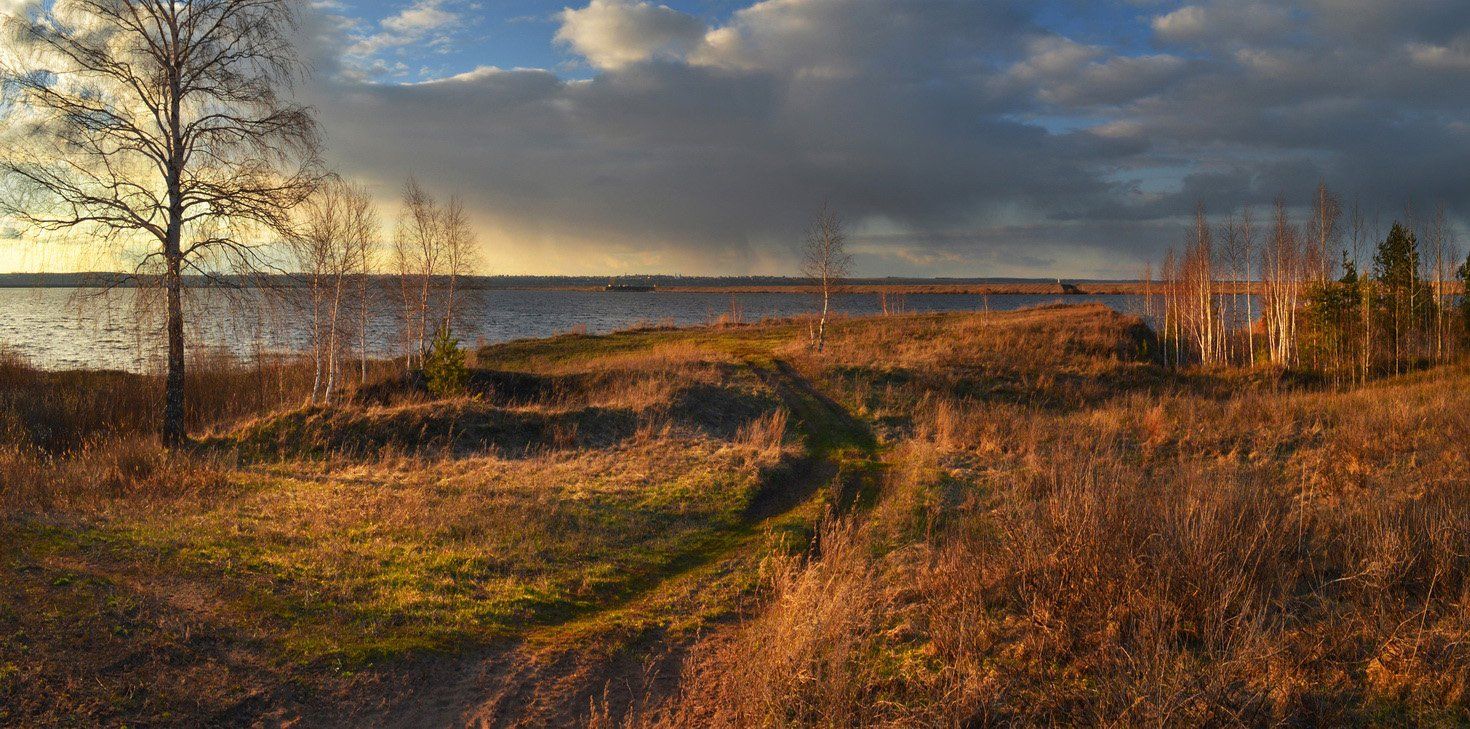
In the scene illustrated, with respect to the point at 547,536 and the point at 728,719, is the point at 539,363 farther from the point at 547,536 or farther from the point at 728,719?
the point at 728,719

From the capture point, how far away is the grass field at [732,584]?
204 inches

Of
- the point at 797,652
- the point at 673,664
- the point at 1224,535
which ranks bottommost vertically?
the point at 673,664

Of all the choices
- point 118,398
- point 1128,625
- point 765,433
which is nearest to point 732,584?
point 1128,625

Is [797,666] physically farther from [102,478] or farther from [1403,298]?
[1403,298]

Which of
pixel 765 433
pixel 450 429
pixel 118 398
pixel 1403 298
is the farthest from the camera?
pixel 1403 298

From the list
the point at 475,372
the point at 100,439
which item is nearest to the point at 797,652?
the point at 100,439

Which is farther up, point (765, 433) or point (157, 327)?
point (157, 327)

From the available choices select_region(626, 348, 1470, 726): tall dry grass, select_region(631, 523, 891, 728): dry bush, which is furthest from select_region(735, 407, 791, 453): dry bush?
select_region(631, 523, 891, 728): dry bush

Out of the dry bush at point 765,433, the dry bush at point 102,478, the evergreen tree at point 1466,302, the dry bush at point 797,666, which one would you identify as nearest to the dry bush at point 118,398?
the dry bush at point 102,478

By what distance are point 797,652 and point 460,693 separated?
2767 mm

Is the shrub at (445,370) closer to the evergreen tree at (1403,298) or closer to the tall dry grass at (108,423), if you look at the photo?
the tall dry grass at (108,423)

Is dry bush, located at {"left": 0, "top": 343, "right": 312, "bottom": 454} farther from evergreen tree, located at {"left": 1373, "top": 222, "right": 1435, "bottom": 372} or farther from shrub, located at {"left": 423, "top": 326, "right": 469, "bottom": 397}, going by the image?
evergreen tree, located at {"left": 1373, "top": 222, "right": 1435, "bottom": 372}

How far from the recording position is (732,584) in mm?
8695

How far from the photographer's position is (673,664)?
6.71 m
